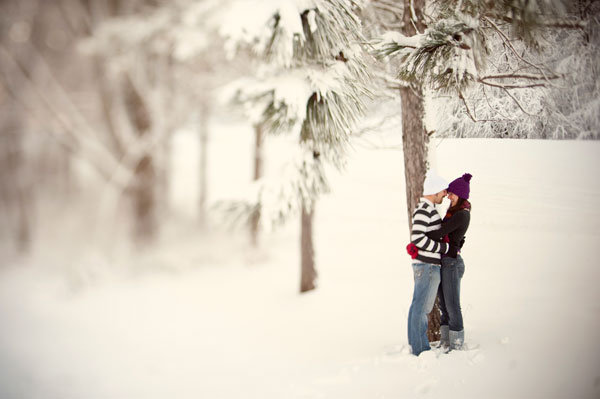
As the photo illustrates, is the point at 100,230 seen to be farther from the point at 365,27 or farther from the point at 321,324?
the point at 365,27

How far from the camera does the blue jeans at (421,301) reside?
11.8 feet

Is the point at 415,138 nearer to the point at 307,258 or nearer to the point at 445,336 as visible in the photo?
the point at 445,336

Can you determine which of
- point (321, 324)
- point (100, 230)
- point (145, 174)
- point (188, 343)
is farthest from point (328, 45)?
point (100, 230)

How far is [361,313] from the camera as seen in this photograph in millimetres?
5801

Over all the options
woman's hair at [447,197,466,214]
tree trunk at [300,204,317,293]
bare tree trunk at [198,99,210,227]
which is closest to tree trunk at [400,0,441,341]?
woman's hair at [447,197,466,214]

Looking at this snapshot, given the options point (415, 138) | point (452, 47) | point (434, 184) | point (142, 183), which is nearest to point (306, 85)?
point (415, 138)

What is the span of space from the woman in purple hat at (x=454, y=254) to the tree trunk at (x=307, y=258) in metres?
3.52

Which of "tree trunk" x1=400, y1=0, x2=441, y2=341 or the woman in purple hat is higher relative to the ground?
"tree trunk" x1=400, y1=0, x2=441, y2=341

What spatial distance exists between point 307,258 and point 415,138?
362cm

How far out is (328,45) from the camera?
4637 millimetres

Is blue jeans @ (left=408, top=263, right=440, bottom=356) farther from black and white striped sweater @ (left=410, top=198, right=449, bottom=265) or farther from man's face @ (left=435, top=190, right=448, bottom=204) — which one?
man's face @ (left=435, top=190, right=448, bottom=204)

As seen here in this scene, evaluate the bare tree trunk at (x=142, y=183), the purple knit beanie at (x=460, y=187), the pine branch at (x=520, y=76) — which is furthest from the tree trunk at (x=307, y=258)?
the bare tree trunk at (x=142, y=183)

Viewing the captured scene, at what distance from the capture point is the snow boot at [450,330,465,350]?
3.67m

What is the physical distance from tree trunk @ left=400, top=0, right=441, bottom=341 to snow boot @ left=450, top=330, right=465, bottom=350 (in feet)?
1.61
